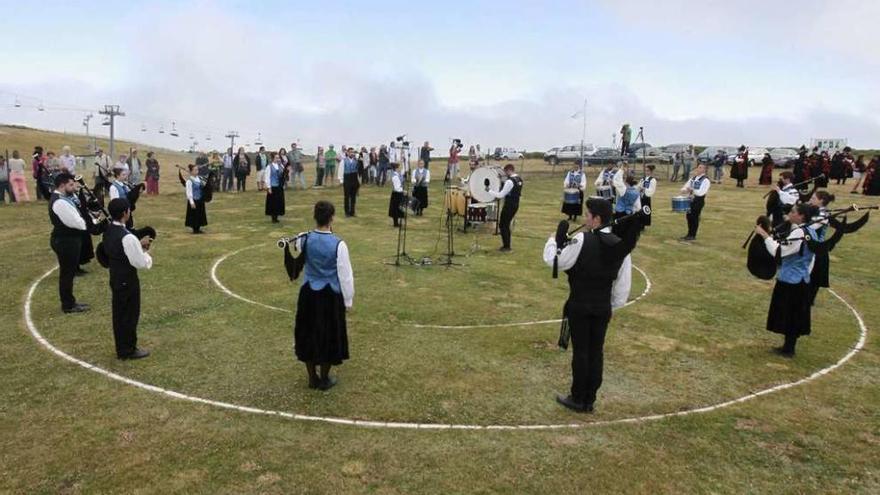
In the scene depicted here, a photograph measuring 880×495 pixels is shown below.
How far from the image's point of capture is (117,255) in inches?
273

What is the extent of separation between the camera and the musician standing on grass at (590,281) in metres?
5.72

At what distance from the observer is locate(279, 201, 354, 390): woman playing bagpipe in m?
6.12

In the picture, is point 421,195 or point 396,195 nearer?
point 396,195

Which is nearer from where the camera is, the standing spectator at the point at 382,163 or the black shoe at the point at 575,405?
the black shoe at the point at 575,405

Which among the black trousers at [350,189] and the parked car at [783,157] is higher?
the parked car at [783,157]

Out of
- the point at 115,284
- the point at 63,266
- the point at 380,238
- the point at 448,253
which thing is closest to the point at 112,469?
the point at 115,284

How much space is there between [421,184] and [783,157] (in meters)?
34.4

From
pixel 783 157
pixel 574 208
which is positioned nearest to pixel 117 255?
pixel 574 208

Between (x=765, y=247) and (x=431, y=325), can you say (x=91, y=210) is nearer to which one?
(x=431, y=325)

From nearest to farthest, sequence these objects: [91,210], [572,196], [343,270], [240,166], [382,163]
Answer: [343,270] → [91,210] → [572,196] → [240,166] → [382,163]

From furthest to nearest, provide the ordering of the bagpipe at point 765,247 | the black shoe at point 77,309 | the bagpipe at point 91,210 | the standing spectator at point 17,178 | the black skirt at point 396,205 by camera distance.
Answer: the standing spectator at point 17,178, the black skirt at point 396,205, the bagpipe at point 91,210, the black shoe at point 77,309, the bagpipe at point 765,247

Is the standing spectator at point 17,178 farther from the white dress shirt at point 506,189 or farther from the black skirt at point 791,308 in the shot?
the black skirt at point 791,308

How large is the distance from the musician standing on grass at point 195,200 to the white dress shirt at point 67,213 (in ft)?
21.1

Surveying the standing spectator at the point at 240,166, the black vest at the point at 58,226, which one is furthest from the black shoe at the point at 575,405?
the standing spectator at the point at 240,166
